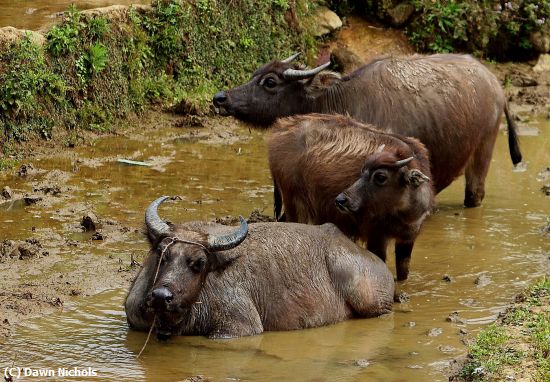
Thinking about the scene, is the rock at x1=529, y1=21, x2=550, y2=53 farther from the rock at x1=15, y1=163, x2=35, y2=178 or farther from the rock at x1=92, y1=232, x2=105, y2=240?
the rock at x1=92, y1=232, x2=105, y2=240

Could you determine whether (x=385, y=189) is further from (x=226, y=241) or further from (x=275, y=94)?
(x=275, y=94)

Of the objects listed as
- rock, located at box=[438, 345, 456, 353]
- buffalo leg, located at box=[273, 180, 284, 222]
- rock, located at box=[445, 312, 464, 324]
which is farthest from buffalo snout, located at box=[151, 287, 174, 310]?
buffalo leg, located at box=[273, 180, 284, 222]

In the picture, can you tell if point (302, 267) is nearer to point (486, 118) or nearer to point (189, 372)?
point (189, 372)

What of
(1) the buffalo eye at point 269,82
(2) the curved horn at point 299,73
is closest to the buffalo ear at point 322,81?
(2) the curved horn at point 299,73

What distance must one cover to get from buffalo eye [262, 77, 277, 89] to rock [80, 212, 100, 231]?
244cm

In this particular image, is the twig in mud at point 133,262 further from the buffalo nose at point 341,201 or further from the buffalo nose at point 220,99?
the buffalo nose at point 220,99

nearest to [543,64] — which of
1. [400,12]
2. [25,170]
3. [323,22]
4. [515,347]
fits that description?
[400,12]

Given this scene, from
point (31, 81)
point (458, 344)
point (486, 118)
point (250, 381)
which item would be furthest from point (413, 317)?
point (31, 81)

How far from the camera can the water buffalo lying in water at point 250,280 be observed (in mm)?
7891

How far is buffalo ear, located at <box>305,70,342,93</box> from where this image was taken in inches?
447

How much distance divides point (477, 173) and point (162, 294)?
18.6 ft

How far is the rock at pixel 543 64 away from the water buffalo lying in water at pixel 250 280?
1090 centimetres

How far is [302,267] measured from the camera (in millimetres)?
8516

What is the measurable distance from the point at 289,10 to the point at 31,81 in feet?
18.2
